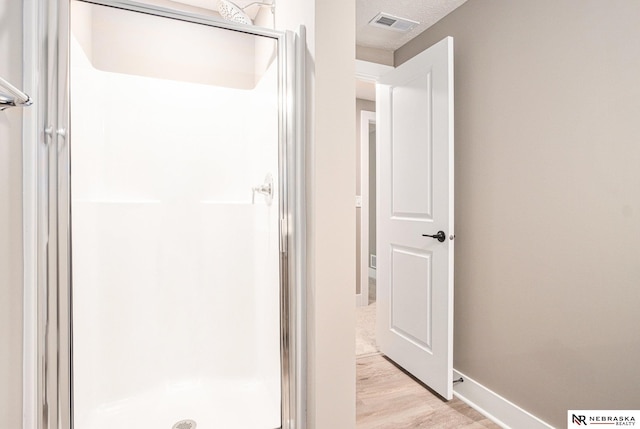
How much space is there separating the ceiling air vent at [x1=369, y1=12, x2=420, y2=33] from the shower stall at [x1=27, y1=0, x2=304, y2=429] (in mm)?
1022

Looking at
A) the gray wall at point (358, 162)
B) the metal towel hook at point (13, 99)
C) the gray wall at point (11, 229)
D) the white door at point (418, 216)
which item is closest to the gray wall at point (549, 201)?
the white door at point (418, 216)

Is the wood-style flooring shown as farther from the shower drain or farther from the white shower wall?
the shower drain

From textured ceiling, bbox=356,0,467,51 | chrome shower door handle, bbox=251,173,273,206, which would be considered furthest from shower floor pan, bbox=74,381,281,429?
textured ceiling, bbox=356,0,467,51

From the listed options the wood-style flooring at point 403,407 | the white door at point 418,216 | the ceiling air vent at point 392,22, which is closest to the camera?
the wood-style flooring at point 403,407

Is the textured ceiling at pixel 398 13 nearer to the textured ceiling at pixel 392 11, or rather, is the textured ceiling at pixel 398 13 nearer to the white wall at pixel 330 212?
the textured ceiling at pixel 392 11

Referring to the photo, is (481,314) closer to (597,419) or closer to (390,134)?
(597,419)

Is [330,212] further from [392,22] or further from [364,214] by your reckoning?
[364,214]

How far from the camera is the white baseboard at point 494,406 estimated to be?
1586 millimetres

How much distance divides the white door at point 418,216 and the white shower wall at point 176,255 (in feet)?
3.33

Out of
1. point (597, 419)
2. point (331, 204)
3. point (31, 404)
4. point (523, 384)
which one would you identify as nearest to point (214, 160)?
point (331, 204)

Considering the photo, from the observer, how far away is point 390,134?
2.39 metres

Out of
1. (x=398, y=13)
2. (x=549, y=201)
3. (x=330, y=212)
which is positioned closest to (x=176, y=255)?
(x=330, y=212)

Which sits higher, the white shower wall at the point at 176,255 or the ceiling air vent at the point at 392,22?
the ceiling air vent at the point at 392,22

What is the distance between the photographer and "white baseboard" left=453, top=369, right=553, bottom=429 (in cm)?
159
